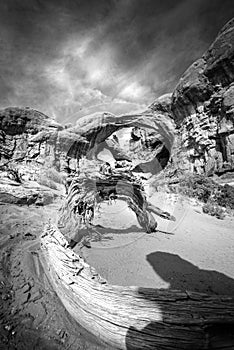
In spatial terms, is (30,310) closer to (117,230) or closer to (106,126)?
(117,230)

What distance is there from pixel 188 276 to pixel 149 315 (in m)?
1.49

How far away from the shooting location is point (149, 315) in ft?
4.46

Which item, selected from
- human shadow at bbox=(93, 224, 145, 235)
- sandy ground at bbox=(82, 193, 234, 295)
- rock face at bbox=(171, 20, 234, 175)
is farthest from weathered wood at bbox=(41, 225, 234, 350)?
rock face at bbox=(171, 20, 234, 175)

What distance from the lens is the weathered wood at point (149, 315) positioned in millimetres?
1231

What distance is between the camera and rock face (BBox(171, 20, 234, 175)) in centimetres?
1276

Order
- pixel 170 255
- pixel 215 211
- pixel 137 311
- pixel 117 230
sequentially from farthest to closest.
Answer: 1. pixel 215 211
2. pixel 117 230
3. pixel 170 255
4. pixel 137 311

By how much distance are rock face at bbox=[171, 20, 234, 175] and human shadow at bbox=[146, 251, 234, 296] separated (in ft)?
36.0

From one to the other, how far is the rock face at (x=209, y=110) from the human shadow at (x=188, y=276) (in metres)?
11.0

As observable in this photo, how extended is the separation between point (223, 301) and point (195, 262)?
176 cm

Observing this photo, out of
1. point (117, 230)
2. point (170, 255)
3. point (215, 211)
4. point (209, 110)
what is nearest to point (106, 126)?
point (209, 110)

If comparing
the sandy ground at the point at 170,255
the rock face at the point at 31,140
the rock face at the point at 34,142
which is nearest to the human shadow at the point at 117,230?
the sandy ground at the point at 170,255

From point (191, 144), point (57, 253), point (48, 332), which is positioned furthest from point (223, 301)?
point (191, 144)

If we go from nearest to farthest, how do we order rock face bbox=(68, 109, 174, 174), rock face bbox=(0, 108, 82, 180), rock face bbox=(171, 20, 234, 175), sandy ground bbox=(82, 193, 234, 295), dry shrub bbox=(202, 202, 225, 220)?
sandy ground bbox=(82, 193, 234, 295) < dry shrub bbox=(202, 202, 225, 220) < rock face bbox=(171, 20, 234, 175) < rock face bbox=(0, 108, 82, 180) < rock face bbox=(68, 109, 174, 174)

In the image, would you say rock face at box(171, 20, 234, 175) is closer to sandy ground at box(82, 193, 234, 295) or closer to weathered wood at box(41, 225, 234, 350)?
sandy ground at box(82, 193, 234, 295)
